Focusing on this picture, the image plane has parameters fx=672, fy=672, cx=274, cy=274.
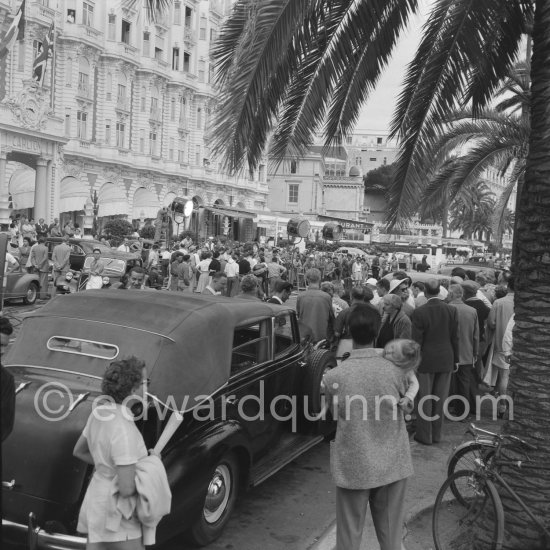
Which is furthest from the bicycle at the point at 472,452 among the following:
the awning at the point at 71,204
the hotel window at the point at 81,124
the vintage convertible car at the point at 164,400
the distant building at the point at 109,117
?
the hotel window at the point at 81,124

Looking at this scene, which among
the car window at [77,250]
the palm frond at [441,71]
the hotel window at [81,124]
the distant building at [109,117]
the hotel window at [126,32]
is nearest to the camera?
the palm frond at [441,71]

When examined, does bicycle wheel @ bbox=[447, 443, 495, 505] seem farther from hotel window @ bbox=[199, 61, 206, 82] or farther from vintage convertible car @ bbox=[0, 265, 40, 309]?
hotel window @ bbox=[199, 61, 206, 82]

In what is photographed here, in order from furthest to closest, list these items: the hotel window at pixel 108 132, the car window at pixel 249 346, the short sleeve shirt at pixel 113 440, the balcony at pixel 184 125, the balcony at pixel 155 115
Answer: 1. the balcony at pixel 184 125
2. the balcony at pixel 155 115
3. the hotel window at pixel 108 132
4. the car window at pixel 249 346
5. the short sleeve shirt at pixel 113 440

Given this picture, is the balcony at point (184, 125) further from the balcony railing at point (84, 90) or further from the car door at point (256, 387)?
the car door at point (256, 387)

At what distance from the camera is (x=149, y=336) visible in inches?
189

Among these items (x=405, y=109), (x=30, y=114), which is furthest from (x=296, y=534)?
(x=30, y=114)

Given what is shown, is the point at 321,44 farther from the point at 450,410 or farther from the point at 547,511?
the point at 450,410

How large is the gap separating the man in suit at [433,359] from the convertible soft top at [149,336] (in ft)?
8.90

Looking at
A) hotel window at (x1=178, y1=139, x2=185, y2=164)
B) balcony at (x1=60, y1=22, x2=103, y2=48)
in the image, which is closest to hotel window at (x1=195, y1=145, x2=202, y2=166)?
hotel window at (x1=178, y1=139, x2=185, y2=164)

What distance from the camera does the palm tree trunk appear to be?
171 inches

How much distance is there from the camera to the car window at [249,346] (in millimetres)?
5453

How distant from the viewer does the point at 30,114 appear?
38812mm

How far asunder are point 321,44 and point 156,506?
4372 mm

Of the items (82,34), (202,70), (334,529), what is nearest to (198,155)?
(202,70)
